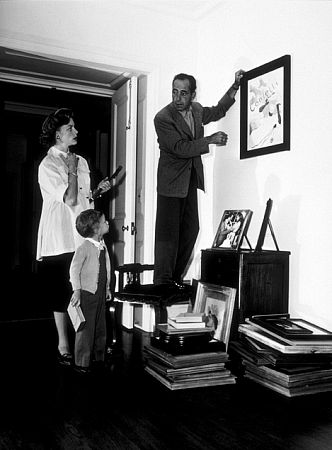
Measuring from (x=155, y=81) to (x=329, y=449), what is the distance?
339cm

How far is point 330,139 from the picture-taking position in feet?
10.2

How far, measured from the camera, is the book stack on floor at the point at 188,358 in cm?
280

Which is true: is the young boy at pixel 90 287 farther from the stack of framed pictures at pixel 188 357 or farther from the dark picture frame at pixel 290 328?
the dark picture frame at pixel 290 328

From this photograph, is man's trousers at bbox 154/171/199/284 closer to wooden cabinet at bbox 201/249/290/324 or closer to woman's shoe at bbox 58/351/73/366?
wooden cabinet at bbox 201/249/290/324

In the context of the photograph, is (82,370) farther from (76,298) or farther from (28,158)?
(28,158)

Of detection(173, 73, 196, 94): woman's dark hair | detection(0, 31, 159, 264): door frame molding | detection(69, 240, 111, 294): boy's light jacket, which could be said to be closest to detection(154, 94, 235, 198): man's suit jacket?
detection(173, 73, 196, 94): woman's dark hair

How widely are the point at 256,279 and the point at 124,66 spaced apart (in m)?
2.28

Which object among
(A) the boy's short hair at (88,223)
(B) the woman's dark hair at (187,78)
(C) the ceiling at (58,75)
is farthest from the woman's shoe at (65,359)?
(C) the ceiling at (58,75)

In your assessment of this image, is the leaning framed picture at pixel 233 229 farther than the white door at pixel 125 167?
No

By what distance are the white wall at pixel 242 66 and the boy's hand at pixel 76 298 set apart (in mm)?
1458

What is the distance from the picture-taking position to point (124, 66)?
4316mm

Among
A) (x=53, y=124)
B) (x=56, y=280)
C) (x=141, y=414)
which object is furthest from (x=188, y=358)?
(x=53, y=124)

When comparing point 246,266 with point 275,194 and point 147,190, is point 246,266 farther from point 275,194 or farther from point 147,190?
point 147,190

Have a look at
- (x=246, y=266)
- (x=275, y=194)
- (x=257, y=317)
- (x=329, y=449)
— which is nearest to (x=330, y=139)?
(x=275, y=194)
